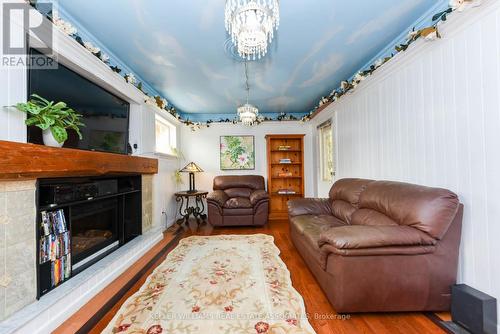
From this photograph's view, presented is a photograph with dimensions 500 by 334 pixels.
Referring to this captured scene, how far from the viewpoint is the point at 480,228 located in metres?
1.46

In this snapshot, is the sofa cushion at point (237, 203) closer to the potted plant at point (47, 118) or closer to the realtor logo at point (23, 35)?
the potted plant at point (47, 118)

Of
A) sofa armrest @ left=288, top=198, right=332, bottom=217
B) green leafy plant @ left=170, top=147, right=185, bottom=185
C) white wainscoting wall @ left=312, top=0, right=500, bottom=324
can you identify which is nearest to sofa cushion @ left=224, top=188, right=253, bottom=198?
green leafy plant @ left=170, top=147, right=185, bottom=185

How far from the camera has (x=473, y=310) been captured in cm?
134

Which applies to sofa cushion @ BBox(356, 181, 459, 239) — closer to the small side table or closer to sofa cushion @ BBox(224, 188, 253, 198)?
sofa cushion @ BBox(224, 188, 253, 198)

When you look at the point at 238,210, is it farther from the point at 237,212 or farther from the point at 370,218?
the point at 370,218

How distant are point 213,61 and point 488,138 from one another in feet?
8.74

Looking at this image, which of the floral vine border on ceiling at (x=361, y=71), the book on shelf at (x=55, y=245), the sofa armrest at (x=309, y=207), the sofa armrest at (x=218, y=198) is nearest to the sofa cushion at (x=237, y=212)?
the sofa armrest at (x=218, y=198)

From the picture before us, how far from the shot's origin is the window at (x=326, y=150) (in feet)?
13.3

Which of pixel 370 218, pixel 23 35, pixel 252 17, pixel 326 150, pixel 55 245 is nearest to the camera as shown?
pixel 252 17

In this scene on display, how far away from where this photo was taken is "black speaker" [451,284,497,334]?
130cm

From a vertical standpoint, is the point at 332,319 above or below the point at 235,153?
below

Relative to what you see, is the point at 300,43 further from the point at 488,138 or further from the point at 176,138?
the point at 176,138

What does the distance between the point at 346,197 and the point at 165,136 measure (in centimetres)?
361

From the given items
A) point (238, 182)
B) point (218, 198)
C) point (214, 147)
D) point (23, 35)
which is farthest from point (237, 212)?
point (23, 35)
